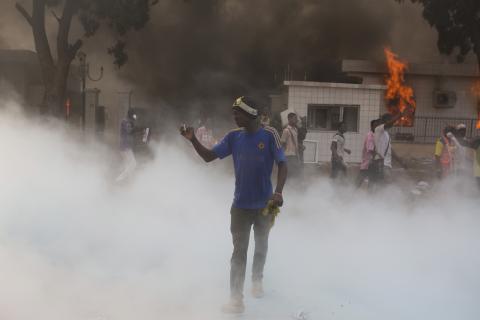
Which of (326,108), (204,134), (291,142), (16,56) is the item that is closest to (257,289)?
(291,142)

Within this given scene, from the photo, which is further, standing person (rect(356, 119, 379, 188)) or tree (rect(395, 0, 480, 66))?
tree (rect(395, 0, 480, 66))

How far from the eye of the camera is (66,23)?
17000 mm

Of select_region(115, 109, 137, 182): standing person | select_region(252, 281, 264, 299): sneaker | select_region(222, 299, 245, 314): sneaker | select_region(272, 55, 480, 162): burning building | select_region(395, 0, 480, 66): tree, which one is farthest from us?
select_region(395, 0, 480, 66): tree

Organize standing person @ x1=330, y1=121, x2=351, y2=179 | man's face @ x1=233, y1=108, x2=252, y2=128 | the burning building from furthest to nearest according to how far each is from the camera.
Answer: the burning building, standing person @ x1=330, y1=121, x2=351, y2=179, man's face @ x1=233, y1=108, x2=252, y2=128

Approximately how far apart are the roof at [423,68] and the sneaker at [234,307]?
15.4 m

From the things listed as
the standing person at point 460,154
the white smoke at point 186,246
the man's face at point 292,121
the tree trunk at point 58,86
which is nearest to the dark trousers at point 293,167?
the white smoke at point 186,246

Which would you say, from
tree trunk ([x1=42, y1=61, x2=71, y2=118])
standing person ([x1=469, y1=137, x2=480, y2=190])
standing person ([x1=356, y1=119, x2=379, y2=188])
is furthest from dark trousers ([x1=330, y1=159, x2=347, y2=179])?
tree trunk ([x1=42, y1=61, x2=71, y2=118])

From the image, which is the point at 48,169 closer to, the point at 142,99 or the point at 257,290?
the point at 257,290

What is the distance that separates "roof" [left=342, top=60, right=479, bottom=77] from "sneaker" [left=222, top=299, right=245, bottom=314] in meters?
15.4

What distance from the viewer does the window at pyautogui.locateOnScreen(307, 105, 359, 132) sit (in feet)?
51.4

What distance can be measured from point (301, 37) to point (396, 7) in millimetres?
4128

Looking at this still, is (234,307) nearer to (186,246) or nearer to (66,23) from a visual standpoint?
(186,246)

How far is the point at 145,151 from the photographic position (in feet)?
31.8

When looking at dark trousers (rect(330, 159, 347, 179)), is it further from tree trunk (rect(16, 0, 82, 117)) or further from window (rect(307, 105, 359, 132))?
tree trunk (rect(16, 0, 82, 117))
